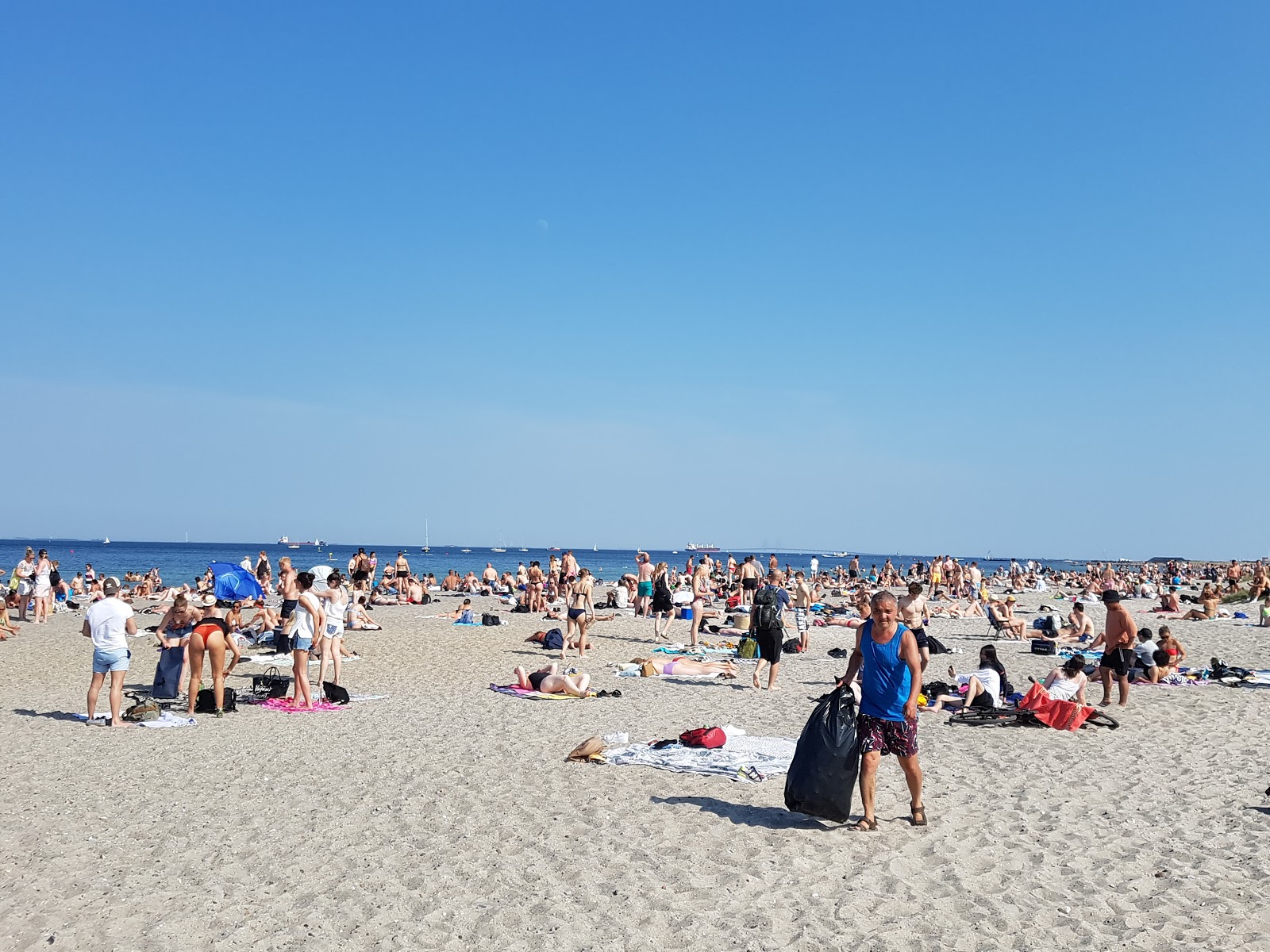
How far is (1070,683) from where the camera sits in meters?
10.5

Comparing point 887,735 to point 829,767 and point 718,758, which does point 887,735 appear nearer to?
point 829,767

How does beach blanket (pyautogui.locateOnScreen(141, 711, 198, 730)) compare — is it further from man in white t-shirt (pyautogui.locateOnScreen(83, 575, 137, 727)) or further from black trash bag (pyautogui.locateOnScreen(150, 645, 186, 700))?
black trash bag (pyautogui.locateOnScreen(150, 645, 186, 700))

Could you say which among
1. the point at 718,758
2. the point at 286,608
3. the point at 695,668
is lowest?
the point at 695,668

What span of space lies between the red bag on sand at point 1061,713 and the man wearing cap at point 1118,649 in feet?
4.35

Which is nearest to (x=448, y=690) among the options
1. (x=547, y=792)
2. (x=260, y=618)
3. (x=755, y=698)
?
(x=755, y=698)

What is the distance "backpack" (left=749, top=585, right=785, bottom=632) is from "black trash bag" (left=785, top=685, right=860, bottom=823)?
6.18m

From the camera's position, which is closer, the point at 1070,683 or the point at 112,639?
the point at 112,639

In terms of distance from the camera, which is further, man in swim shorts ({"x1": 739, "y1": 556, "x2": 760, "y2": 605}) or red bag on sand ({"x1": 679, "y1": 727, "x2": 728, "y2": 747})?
man in swim shorts ({"x1": 739, "y1": 556, "x2": 760, "y2": 605})

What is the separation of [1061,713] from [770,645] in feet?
12.3

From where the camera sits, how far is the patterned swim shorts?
5812 mm

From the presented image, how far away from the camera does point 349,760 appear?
25.9ft

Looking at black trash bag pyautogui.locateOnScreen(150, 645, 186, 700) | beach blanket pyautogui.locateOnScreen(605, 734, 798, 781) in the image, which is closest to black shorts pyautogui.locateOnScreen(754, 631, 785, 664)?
beach blanket pyautogui.locateOnScreen(605, 734, 798, 781)

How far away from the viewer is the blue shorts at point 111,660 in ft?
30.5

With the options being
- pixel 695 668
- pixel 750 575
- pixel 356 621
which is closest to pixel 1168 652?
pixel 695 668
